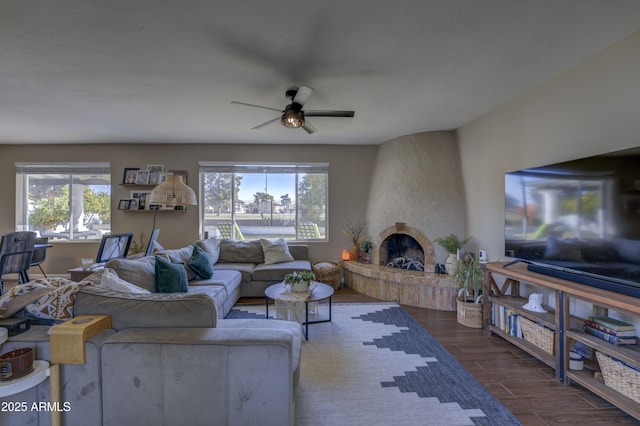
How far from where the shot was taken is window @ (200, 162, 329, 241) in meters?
5.27

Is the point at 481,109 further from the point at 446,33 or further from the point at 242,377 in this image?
the point at 242,377

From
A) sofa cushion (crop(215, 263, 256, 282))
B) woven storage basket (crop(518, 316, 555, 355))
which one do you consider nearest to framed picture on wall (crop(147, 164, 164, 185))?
sofa cushion (crop(215, 263, 256, 282))

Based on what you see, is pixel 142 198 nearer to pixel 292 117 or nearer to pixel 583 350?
pixel 292 117

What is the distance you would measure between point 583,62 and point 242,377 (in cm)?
348

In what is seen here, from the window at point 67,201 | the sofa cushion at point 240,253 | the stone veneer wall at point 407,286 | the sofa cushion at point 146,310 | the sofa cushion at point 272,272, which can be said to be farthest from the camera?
the window at point 67,201

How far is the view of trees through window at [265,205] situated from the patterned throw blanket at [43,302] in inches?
141

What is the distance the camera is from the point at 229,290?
11.6 feet

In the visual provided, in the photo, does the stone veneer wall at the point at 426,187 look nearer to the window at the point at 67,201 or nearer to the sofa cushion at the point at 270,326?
the sofa cushion at the point at 270,326

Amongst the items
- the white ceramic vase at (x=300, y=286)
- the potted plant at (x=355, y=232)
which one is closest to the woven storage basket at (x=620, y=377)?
the white ceramic vase at (x=300, y=286)

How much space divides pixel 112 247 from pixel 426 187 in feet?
14.4

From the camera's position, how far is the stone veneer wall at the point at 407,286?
3.75 metres

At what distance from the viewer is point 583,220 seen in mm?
2168

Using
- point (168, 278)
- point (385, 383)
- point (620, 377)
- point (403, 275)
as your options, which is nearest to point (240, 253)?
point (168, 278)

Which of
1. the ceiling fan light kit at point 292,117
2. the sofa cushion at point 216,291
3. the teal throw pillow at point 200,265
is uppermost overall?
the ceiling fan light kit at point 292,117
